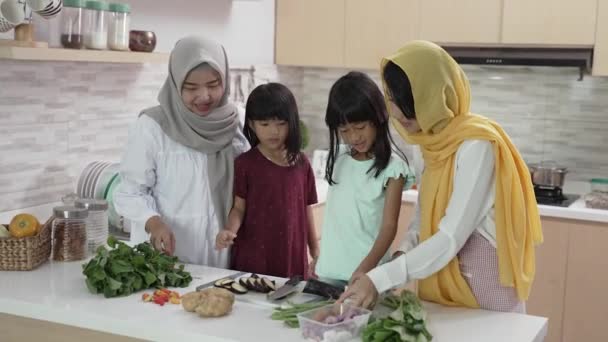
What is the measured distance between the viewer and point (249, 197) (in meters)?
2.46

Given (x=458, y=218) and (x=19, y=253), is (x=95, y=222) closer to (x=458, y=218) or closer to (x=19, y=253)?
(x=19, y=253)

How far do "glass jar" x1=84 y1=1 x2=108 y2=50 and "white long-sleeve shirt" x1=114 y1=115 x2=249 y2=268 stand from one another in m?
0.33

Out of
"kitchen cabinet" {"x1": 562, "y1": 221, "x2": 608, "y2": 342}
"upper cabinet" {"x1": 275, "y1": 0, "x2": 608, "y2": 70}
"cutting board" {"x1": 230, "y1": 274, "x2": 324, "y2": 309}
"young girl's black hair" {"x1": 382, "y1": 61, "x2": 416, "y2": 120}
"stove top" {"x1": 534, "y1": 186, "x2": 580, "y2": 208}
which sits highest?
"upper cabinet" {"x1": 275, "y1": 0, "x2": 608, "y2": 70}

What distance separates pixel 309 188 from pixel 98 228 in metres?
0.69

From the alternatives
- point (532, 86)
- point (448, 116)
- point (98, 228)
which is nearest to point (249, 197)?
point (98, 228)

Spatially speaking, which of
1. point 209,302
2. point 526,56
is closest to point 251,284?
point 209,302

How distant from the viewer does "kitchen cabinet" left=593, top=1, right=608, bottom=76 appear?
3.43 m

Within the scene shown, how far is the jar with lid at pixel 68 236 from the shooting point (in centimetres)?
235

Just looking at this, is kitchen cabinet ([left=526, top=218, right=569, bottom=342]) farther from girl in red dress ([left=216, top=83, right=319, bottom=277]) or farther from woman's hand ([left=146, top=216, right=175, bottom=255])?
woman's hand ([left=146, top=216, right=175, bottom=255])

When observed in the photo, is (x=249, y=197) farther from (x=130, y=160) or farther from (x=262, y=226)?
(x=130, y=160)

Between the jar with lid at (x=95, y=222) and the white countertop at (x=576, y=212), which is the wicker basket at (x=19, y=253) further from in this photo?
the white countertop at (x=576, y=212)

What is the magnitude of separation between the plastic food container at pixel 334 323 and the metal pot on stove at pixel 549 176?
6.81 feet

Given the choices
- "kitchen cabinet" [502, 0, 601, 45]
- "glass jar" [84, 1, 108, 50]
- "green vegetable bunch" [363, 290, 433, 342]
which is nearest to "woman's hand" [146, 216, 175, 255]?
"glass jar" [84, 1, 108, 50]

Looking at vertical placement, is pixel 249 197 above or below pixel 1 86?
below
